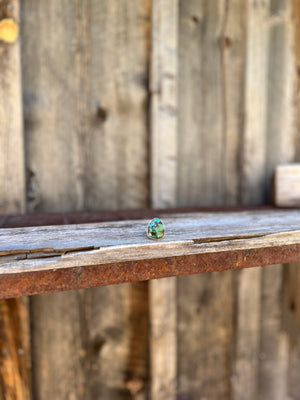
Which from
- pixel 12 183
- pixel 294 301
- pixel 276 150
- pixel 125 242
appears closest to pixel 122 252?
pixel 125 242

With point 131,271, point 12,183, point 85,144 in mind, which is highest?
point 85,144

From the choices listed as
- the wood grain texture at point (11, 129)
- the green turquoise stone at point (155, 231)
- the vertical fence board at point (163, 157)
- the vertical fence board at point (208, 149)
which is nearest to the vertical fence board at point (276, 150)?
the vertical fence board at point (208, 149)

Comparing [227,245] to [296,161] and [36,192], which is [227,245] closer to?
[36,192]

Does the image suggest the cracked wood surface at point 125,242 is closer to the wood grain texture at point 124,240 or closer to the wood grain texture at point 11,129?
the wood grain texture at point 124,240

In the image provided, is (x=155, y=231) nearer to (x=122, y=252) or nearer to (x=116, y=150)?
(x=122, y=252)

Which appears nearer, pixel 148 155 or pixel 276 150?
pixel 148 155

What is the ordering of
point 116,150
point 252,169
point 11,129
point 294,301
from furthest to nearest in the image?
point 294,301
point 252,169
point 116,150
point 11,129
